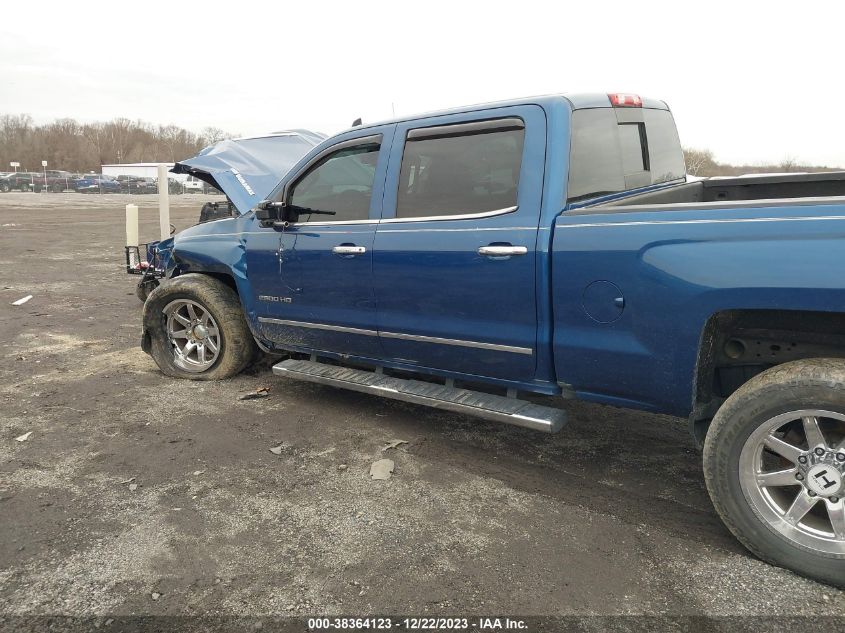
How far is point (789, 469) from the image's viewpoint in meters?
2.72

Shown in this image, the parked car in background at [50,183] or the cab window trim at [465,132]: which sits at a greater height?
the parked car in background at [50,183]

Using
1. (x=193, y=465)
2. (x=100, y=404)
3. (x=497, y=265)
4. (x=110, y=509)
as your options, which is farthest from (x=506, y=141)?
(x=100, y=404)

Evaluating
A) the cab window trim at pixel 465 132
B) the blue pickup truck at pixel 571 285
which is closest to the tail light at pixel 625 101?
the blue pickup truck at pixel 571 285

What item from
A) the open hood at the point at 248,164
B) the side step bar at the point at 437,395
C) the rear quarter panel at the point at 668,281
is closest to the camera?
the rear quarter panel at the point at 668,281

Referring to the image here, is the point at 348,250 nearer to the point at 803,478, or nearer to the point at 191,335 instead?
the point at 191,335

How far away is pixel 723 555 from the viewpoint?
2.88 m

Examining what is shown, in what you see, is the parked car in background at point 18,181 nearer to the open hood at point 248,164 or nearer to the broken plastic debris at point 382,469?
the open hood at point 248,164

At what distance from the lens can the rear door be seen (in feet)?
11.3

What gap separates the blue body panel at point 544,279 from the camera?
265cm

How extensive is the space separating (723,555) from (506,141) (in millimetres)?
2334

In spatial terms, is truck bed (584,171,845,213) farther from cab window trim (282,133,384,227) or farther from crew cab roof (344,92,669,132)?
cab window trim (282,133,384,227)

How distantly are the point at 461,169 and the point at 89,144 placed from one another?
393ft

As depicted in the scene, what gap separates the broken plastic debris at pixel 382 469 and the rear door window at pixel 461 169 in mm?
1497

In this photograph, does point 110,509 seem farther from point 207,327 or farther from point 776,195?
point 776,195
